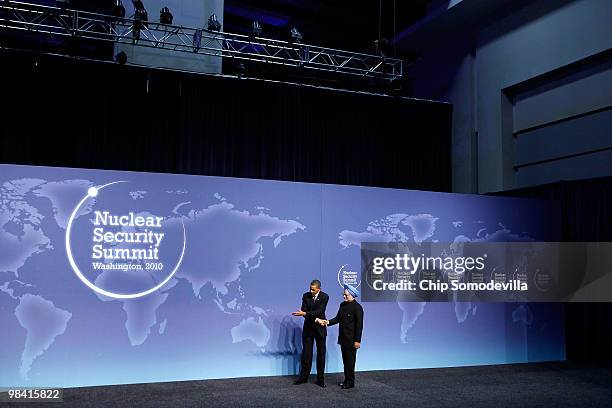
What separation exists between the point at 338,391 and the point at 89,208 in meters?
4.18

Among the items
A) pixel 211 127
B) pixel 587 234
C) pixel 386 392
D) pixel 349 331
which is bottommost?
pixel 386 392

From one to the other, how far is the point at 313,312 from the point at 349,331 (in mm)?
563

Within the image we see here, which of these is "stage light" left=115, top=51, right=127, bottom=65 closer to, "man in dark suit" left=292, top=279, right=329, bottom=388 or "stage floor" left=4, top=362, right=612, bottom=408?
"man in dark suit" left=292, top=279, right=329, bottom=388

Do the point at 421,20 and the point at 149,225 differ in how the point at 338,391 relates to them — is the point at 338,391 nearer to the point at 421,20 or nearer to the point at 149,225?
the point at 149,225

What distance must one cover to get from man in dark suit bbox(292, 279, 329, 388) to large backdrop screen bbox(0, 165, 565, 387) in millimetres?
626

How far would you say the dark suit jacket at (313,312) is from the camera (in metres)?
8.34

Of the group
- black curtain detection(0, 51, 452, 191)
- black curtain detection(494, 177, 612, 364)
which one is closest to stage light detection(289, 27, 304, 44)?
black curtain detection(0, 51, 452, 191)

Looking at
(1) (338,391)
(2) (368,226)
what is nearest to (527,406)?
(1) (338,391)

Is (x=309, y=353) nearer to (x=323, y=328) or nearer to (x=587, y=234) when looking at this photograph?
(x=323, y=328)

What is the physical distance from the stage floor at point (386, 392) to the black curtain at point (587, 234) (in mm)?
1102

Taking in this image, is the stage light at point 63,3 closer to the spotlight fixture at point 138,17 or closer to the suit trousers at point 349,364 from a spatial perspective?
the spotlight fixture at point 138,17

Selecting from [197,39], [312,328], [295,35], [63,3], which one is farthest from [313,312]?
[63,3]

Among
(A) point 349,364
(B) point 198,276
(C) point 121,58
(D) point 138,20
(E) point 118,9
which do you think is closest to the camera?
(A) point 349,364

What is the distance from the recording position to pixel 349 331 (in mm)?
8203
